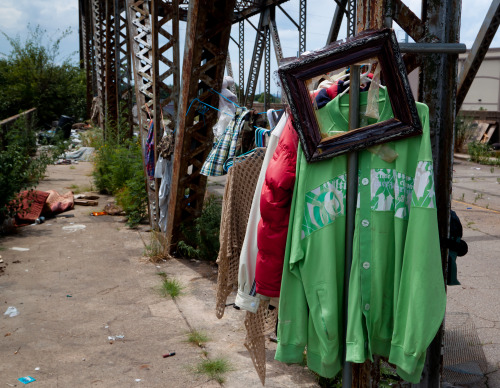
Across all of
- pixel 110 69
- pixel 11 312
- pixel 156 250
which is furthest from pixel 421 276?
pixel 110 69

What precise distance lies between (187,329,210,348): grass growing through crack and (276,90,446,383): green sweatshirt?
1.80 meters

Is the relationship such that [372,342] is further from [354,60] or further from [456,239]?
[354,60]

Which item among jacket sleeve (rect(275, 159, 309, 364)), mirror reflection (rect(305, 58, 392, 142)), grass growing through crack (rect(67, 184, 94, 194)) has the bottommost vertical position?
grass growing through crack (rect(67, 184, 94, 194))

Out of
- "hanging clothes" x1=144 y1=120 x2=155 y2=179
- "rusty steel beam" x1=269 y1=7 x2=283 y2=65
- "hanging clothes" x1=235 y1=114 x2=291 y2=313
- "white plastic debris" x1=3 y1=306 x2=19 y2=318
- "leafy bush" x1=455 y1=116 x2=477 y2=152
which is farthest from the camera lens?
"leafy bush" x1=455 y1=116 x2=477 y2=152

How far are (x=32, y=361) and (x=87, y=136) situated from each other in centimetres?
1389

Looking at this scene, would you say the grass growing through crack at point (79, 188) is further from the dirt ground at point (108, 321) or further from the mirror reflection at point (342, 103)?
the mirror reflection at point (342, 103)

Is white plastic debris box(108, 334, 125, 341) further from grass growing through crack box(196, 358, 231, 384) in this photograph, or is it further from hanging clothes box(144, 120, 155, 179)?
hanging clothes box(144, 120, 155, 179)

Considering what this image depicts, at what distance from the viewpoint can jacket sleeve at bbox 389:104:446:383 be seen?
199cm

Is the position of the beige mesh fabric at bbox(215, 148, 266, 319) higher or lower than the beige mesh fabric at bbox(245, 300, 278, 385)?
higher

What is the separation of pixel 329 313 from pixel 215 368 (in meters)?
1.60

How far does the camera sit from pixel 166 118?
22.4 feet

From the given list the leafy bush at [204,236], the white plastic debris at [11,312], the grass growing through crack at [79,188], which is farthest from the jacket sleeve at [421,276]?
the grass growing through crack at [79,188]

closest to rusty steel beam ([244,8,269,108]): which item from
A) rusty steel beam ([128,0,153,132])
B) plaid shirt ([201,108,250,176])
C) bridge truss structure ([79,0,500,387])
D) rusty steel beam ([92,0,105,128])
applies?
bridge truss structure ([79,0,500,387])

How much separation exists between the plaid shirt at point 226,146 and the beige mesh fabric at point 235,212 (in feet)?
1.99
